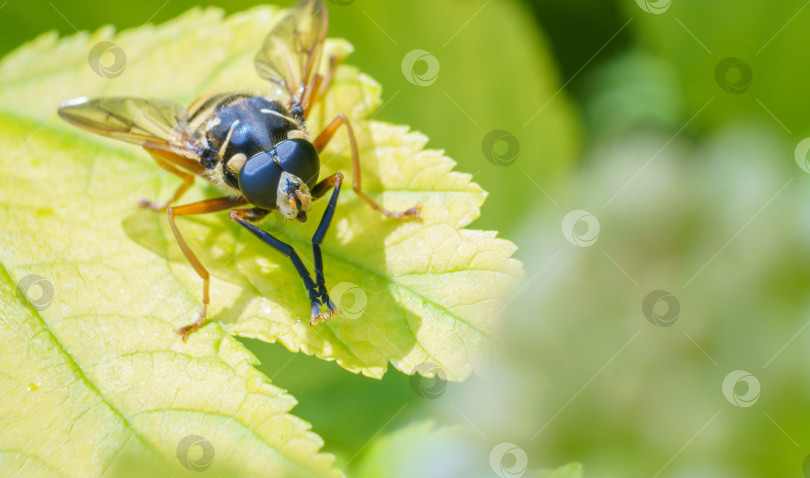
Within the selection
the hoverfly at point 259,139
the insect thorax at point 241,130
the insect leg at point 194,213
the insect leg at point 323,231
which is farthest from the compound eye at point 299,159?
the insect leg at point 194,213

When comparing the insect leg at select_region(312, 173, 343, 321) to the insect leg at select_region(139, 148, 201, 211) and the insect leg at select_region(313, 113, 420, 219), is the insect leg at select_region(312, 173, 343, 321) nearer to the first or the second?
the insect leg at select_region(313, 113, 420, 219)

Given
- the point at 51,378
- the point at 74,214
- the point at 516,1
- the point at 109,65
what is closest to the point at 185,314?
the point at 51,378

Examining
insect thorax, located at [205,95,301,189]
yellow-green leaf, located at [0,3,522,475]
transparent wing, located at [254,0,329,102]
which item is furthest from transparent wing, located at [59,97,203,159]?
transparent wing, located at [254,0,329,102]

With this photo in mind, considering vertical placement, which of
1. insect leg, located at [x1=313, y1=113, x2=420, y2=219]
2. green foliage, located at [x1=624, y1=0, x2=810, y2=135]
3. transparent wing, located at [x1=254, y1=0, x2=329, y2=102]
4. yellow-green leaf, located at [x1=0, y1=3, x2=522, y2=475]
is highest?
green foliage, located at [x1=624, y1=0, x2=810, y2=135]

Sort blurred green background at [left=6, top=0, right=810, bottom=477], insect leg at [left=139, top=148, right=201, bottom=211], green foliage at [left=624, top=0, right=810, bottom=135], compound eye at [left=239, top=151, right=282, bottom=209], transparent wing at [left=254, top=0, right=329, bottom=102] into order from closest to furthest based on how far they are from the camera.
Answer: compound eye at [left=239, top=151, right=282, bottom=209] < blurred green background at [left=6, top=0, right=810, bottom=477] < insect leg at [left=139, top=148, right=201, bottom=211] < transparent wing at [left=254, top=0, right=329, bottom=102] < green foliage at [left=624, top=0, right=810, bottom=135]

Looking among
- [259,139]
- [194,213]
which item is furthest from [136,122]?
[259,139]

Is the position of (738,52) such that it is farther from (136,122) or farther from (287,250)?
(136,122)
